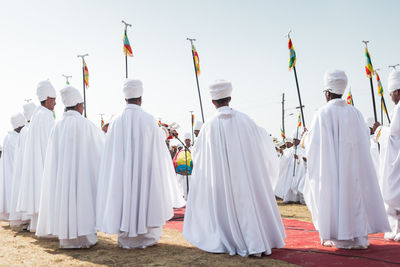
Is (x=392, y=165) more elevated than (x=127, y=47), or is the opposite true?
(x=127, y=47)

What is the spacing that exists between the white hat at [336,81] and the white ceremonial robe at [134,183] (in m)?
3.00

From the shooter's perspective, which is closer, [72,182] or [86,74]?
[72,182]

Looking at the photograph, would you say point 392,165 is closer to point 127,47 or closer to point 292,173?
point 292,173

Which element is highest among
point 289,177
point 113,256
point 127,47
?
point 127,47

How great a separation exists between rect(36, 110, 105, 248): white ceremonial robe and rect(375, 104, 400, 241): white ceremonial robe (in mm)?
5019

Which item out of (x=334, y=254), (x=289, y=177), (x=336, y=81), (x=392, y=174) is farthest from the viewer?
(x=289, y=177)

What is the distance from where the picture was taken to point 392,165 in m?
6.32

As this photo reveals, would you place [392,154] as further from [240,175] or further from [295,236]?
[240,175]

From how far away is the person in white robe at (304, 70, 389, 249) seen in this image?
5480mm

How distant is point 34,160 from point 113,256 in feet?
11.4

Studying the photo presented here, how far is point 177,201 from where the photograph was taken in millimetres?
6680

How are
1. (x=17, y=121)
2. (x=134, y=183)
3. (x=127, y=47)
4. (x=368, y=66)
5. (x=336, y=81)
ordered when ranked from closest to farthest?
1. (x=336, y=81)
2. (x=134, y=183)
3. (x=17, y=121)
4. (x=127, y=47)
5. (x=368, y=66)

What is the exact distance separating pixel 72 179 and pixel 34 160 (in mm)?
2180

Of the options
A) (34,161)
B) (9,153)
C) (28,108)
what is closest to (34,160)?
(34,161)
